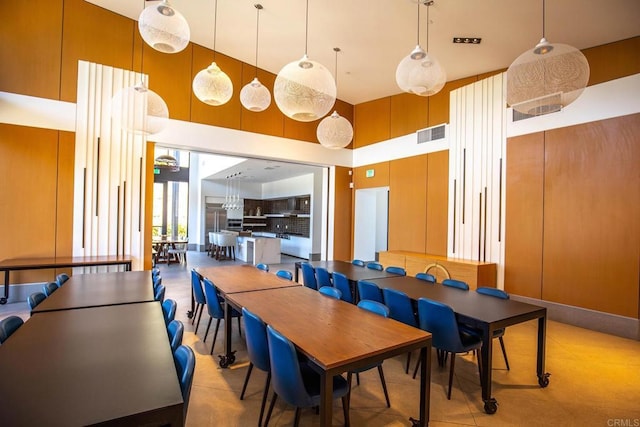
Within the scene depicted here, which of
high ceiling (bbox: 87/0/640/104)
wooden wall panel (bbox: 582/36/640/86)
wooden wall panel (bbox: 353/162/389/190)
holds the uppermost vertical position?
high ceiling (bbox: 87/0/640/104)

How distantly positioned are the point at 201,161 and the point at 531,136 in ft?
40.9

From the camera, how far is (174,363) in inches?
68.1

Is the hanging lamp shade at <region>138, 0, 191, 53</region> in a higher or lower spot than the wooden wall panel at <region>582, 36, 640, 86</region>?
lower

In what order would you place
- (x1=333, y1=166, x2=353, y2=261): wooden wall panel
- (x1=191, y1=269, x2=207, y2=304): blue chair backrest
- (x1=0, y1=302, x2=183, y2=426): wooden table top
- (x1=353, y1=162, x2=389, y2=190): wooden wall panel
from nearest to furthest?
1. (x1=0, y1=302, x2=183, y2=426): wooden table top
2. (x1=191, y1=269, x2=207, y2=304): blue chair backrest
3. (x1=353, y1=162, x2=389, y2=190): wooden wall panel
4. (x1=333, y1=166, x2=353, y2=261): wooden wall panel

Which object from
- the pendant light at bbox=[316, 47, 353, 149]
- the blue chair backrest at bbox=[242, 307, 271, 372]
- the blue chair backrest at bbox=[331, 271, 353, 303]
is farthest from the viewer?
the pendant light at bbox=[316, 47, 353, 149]

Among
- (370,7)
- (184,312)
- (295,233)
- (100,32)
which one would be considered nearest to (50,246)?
(184,312)

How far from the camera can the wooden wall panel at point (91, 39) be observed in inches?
214

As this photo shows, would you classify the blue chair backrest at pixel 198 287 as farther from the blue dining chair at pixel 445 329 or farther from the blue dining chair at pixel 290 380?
the blue dining chair at pixel 445 329

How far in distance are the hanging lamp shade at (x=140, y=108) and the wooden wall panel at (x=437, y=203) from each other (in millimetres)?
5346

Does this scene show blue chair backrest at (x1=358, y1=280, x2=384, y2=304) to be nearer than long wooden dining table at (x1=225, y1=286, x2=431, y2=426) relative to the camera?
No

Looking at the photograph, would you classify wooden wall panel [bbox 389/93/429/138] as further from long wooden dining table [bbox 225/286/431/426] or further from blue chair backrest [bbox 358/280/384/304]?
long wooden dining table [bbox 225/286/431/426]

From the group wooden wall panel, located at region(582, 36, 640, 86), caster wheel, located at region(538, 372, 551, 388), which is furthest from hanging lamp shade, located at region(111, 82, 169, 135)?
wooden wall panel, located at region(582, 36, 640, 86)

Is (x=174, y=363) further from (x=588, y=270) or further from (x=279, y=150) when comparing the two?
(x=279, y=150)

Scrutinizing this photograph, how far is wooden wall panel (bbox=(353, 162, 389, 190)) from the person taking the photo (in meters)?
7.96
